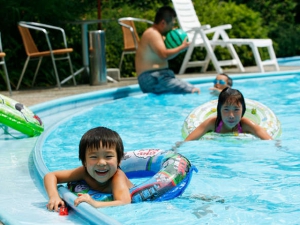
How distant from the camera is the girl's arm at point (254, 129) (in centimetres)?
609

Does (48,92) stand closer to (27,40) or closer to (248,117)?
(27,40)

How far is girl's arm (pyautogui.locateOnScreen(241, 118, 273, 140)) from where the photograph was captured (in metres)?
6.09

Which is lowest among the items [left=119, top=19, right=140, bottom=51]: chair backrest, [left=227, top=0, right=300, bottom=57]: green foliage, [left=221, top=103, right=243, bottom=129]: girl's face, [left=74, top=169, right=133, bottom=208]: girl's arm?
[left=227, top=0, right=300, bottom=57]: green foliage

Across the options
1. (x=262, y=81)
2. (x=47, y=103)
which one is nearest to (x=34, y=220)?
(x=47, y=103)

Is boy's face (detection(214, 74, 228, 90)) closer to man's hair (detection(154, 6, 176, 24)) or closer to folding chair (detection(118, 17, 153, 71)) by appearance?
man's hair (detection(154, 6, 176, 24))

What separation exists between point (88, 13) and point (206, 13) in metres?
3.11

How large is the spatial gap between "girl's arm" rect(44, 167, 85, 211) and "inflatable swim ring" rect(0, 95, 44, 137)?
2358mm

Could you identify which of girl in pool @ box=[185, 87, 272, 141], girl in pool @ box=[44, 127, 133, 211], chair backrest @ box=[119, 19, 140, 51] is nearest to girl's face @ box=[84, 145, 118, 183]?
girl in pool @ box=[44, 127, 133, 211]

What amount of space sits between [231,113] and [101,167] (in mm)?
2123

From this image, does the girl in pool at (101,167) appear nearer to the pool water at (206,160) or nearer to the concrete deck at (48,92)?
the pool water at (206,160)

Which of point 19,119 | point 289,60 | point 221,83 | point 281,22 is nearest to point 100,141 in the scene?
point 19,119

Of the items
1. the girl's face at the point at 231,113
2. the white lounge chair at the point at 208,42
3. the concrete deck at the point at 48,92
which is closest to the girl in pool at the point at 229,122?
the girl's face at the point at 231,113

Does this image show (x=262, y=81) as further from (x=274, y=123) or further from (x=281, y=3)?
(x=281, y=3)

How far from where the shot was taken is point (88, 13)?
42.2 ft
